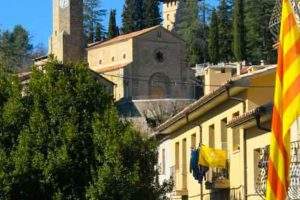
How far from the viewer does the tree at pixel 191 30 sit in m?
143

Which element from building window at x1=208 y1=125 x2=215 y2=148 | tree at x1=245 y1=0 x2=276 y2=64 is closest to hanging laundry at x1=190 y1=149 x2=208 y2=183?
building window at x1=208 y1=125 x2=215 y2=148

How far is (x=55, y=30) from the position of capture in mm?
123125

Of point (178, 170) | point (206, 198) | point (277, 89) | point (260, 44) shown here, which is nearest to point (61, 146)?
point (206, 198)

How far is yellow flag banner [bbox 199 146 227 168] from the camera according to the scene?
97.7ft

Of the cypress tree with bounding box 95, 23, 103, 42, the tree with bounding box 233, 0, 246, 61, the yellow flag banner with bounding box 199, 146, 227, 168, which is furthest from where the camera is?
the cypress tree with bounding box 95, 23, 103, 42

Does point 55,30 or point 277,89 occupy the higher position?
point 55,30

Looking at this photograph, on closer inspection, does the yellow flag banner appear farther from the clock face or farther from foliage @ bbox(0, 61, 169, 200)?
the clock face

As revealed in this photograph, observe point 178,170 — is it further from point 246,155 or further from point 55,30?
point 55,30

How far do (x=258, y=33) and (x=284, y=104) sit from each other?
131309 mm

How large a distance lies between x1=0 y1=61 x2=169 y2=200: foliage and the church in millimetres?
83512

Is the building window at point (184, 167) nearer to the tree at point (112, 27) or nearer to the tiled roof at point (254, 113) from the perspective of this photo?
the tiled roof at point (254, 113)

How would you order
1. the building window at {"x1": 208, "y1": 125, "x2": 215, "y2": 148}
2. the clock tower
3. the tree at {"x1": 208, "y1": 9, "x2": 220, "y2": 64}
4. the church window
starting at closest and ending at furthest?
the building window at {"x1": 208, "y1": 125, "x2": 215, "y2": 148}
the clock tower
the church window
the tree at {"x1": 208, "y1": 9, "x2": 220, "y2": 64}

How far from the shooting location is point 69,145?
86.2ft

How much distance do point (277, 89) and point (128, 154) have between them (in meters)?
18.3
